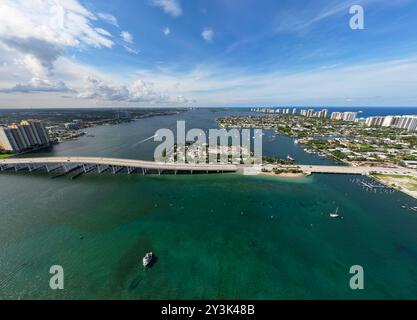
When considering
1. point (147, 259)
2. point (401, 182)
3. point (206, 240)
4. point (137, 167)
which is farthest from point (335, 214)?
point (137, 167)

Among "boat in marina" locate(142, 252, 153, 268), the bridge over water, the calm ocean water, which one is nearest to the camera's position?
the calm ocean water

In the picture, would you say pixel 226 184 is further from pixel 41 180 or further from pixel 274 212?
pixel 41 180

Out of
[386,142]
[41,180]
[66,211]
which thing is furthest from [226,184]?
[386,142]

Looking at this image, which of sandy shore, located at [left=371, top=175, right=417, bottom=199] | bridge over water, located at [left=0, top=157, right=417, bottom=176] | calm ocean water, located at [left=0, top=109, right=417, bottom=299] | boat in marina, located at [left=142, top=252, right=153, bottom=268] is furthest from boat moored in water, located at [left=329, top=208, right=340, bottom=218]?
boat in marina, located at [left=142, top=252, right=153, bottom=268]

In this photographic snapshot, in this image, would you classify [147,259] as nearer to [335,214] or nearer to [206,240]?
[206,240]

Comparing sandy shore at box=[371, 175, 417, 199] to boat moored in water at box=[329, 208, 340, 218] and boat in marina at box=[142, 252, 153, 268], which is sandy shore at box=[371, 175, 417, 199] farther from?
boat in marina at box=[142, 252, 153, 268]

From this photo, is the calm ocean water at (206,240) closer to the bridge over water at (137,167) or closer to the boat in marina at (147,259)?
the boat in marina at (147,259)

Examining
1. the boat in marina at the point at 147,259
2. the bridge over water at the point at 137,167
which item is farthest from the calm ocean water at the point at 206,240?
the bridge over water at the point at 137,167

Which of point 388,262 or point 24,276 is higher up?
point 24,276
